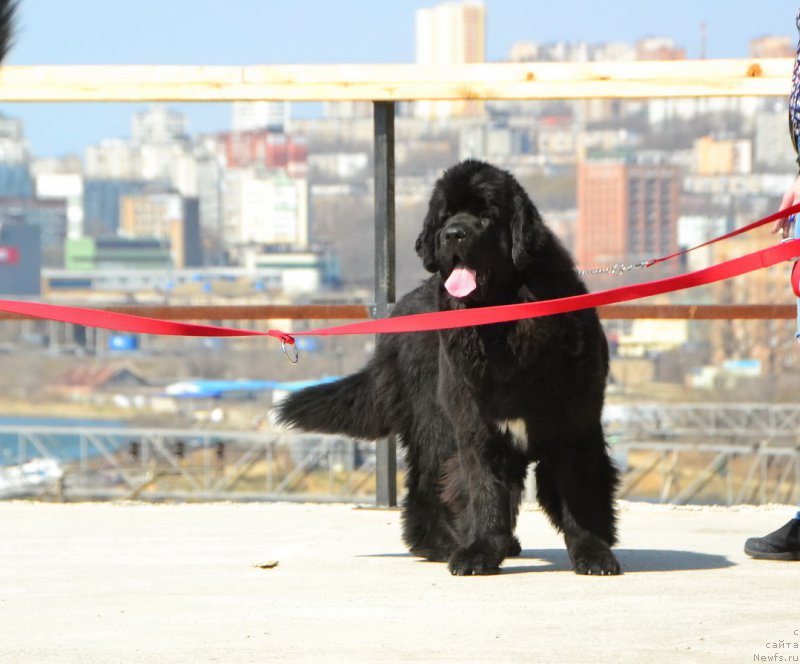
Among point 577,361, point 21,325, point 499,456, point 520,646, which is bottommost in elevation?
point 21,325

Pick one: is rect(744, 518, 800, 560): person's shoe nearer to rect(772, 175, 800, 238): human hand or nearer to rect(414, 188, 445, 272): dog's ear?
rect(772, 175, 800, 238): human hand

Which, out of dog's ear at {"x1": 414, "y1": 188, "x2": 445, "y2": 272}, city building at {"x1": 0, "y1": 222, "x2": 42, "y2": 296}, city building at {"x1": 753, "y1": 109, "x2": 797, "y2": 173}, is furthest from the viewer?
city building at {"x1": 0, "y1": 222, "x2": 42, "y2": 296}

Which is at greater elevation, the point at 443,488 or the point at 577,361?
the point at 577,361

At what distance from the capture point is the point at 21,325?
10144 centimetres

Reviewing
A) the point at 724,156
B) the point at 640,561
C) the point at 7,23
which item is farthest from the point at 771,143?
the point at 7,23

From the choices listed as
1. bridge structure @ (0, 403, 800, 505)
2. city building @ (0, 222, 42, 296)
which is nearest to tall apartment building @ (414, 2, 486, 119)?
city building @ (0, 222, 42, 296)

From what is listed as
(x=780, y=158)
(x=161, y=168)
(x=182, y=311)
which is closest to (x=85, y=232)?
(x=161, y=168)

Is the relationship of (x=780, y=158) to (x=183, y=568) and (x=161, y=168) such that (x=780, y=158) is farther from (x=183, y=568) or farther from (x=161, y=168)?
(x=183, y=568)

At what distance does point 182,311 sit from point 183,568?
169cm

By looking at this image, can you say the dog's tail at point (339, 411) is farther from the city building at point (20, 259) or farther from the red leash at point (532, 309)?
the city building at point (20, 259)

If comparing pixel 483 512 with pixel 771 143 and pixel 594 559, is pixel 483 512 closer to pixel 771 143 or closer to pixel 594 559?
pixel 594 559

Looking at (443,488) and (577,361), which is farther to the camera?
(443,488)

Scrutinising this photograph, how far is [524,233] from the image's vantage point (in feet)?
12.5

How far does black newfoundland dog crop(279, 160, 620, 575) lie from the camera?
3828 mm
